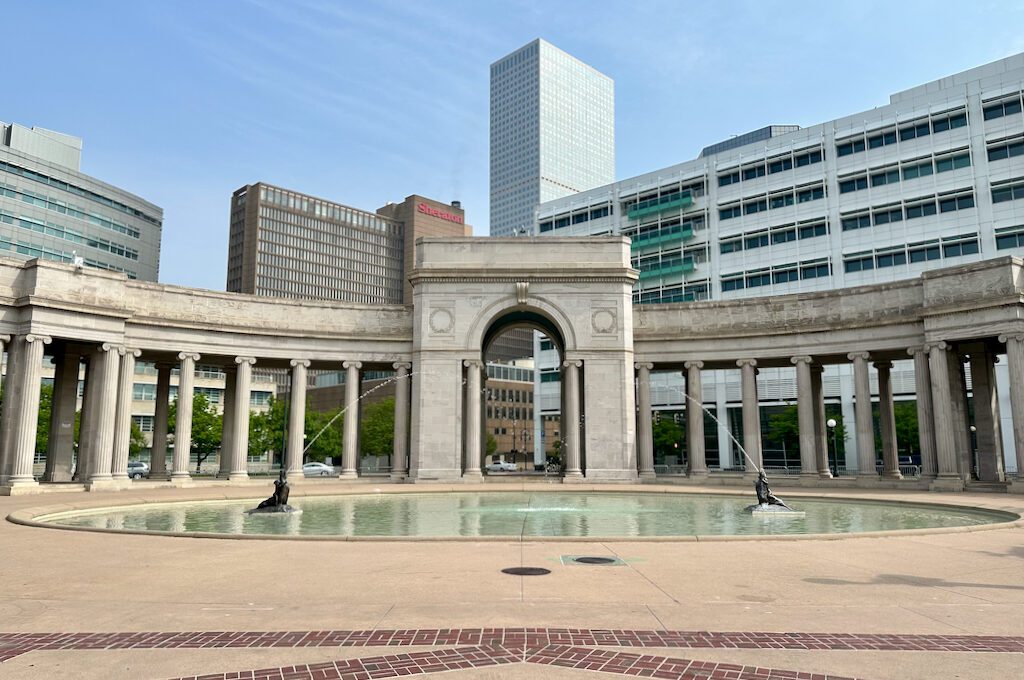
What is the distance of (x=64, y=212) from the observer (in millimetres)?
106438

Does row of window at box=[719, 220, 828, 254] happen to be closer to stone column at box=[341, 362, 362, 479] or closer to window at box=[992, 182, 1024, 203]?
window at box=[992, 182, 1024, 203]

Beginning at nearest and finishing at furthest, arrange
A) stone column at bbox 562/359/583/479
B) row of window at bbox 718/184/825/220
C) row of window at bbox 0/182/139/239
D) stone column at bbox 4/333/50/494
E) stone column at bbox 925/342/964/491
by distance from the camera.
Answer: stone column at bbox 4/333/50/494 < stone column at bbox 925/342/964/491 < stone column at bbox 562/359/583/479 < row of window at bbox 718/184/825/220 < row of window at bbox 0/182/139/239

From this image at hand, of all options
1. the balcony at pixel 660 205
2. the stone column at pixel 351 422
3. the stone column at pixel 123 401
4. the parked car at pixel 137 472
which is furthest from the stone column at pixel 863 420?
the parked car at pixel 137 472

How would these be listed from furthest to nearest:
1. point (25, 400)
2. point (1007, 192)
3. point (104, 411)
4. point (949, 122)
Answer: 1. point (949, 122)
2. point (1007, 192)
3. point (104, 411)
4. point (25, 400)

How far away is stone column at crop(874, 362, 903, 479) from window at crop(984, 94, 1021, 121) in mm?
37840

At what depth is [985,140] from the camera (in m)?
71.5

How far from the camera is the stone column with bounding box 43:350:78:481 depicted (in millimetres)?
46062

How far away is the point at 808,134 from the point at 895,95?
1004 centimetres

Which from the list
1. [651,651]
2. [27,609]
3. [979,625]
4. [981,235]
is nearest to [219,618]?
[27,609]

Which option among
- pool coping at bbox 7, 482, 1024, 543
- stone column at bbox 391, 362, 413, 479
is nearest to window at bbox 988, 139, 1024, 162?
pool coping at bbox 7, 482, 1024, 543

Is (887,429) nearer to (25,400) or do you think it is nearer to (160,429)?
(160,429)

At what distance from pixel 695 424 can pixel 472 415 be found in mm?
16457

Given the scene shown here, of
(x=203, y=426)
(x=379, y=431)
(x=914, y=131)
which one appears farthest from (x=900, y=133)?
(x=203, y=426)

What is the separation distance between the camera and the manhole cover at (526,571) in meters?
13.8
